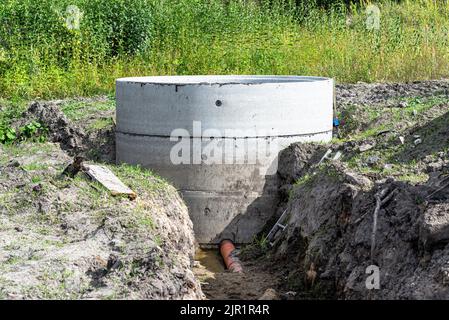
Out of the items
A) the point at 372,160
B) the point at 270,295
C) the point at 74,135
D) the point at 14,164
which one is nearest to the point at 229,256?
the point at 372,160

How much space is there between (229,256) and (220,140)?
1.26m

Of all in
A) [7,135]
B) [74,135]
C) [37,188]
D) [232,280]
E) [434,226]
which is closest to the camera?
[434,226]

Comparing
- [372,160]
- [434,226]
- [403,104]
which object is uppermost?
[403,104]

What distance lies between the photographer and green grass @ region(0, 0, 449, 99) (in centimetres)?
1380

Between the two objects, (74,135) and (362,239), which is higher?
(74,135)

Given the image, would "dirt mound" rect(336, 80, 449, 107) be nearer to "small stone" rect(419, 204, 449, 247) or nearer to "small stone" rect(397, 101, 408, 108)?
"small stone" rect(397, 101, 408, 108)

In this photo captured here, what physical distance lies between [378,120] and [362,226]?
158 inches

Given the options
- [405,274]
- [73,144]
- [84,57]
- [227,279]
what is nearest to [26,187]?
[227,279]

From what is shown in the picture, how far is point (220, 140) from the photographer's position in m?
9.20

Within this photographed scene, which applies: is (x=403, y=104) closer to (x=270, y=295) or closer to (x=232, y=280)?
(x=232, y=280)

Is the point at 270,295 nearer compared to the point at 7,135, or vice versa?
the point at 270,295

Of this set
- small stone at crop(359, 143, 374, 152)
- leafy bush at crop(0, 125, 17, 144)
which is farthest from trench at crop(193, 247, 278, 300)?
leafy bush at crop(0, 125, 17, 144)

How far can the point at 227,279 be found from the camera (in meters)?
8.00

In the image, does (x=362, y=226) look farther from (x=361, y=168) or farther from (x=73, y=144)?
(x=73, y=144)
